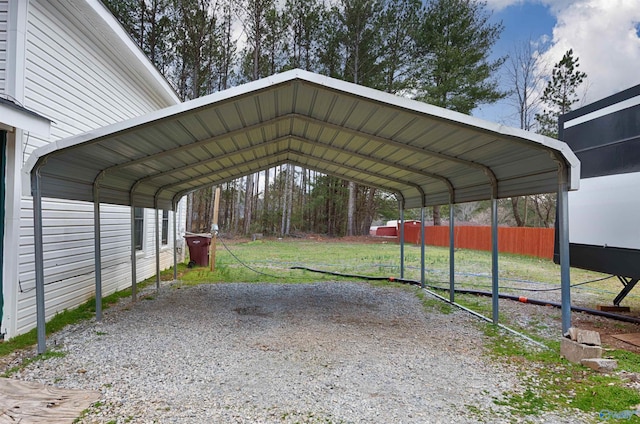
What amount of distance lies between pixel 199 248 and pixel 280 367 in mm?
8122

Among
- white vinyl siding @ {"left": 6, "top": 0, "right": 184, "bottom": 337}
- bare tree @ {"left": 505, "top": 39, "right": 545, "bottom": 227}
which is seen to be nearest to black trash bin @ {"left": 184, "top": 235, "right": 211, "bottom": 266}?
white vinyl siding @ {"left": 6, "top": 0, "right": 184, "bottom": 337}

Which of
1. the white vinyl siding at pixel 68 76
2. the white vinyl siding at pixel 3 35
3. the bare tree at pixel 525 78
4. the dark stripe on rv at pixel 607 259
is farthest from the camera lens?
the bare tree at pixel 525 78

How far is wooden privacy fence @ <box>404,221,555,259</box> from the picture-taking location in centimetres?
1473

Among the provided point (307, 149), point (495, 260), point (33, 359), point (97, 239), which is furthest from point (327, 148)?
point (33, 359)

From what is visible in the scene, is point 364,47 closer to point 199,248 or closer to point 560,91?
point 560,91

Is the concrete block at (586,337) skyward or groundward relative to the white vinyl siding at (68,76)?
groundward

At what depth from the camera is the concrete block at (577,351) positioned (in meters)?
3.63

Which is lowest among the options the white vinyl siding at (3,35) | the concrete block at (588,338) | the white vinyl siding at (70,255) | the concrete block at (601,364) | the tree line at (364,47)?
the concrete block at (601,364)

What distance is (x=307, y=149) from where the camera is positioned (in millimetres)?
7359

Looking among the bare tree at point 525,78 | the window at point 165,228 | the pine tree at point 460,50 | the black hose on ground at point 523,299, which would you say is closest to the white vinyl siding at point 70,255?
the window at point 165,228

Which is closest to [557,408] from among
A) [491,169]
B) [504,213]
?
[491,169]

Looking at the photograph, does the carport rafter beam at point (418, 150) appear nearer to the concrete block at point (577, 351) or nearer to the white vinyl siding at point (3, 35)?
the concrete block at point (577, 351)

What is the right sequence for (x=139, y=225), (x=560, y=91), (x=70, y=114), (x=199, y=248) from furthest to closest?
(x=560, y=91), (x=199, y=248), (x=139, y=225), (x=70, y=114)

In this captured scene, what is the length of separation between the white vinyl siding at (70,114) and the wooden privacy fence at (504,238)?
14.5 metres
